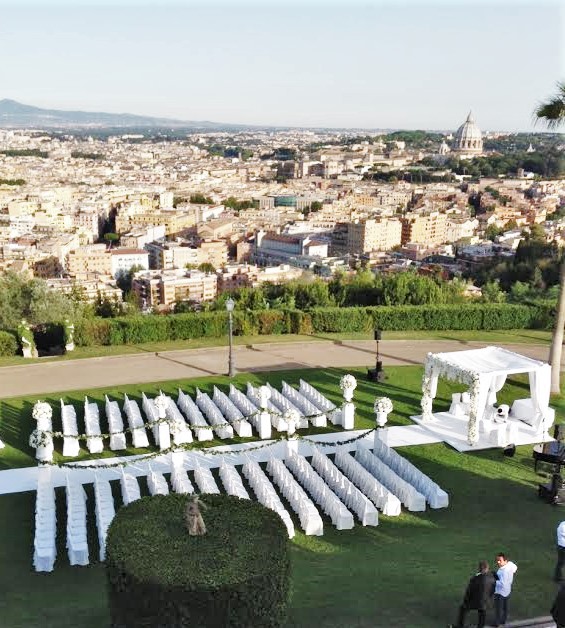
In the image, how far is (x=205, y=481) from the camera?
13.4 metres

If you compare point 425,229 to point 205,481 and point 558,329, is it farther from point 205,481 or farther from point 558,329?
point 205,481

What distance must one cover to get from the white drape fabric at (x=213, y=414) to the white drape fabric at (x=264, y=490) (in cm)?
172

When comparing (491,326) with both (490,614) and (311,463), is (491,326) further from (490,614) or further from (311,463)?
(490,614)

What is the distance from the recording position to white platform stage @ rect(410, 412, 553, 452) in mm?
16266

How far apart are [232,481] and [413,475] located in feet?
11.4

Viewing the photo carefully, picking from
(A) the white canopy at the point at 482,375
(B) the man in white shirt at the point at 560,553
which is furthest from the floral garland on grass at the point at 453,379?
(B) the man in white shirt at the point at 560,553

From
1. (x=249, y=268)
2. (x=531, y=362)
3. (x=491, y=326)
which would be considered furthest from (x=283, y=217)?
(x=531, y=362)

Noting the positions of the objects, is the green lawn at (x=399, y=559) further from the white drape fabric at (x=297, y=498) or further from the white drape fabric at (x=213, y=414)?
the white drape fabric at (x=213, y=414)

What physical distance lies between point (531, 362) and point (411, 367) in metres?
5.87

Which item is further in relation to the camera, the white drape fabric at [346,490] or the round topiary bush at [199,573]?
the white drape fabric at [346,490]

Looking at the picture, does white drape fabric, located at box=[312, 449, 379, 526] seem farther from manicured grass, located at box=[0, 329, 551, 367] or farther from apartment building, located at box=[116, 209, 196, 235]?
apartment building, located at box=[116, 209, 196, 235]

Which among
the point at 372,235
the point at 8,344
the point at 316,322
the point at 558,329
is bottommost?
the point at 372,235

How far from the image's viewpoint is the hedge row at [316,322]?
25297mm

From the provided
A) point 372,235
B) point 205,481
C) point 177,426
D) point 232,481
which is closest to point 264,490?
point 232,481
